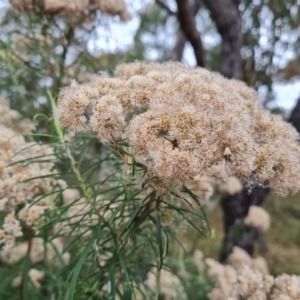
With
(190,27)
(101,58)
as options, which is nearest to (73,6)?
(101,58)

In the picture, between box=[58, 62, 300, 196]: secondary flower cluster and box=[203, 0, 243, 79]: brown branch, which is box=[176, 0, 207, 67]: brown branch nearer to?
box=[203, 0, 243, 79]: brown branch

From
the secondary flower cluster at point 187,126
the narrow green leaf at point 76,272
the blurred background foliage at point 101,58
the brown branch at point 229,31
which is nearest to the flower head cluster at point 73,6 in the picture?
the blurred background foliage at point 101,58

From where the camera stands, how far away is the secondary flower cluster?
0.74 metres

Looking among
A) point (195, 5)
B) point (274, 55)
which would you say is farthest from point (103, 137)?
point (274, 55)

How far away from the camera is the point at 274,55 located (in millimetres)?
3805

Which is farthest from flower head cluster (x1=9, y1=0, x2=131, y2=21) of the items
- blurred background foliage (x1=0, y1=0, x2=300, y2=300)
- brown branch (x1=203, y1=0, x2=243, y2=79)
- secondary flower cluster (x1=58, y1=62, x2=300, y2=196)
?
brown branch (x1=203, y1=0, x2=243, y2=79)

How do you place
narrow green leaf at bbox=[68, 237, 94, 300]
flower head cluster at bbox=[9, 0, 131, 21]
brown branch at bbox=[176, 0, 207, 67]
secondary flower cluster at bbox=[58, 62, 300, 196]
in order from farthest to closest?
brown branch at bbox=[176, 0, 207, 67] < flower head cluster at bbox=[9, 0, 131, 21] < narrow green leaf at bbox=[68, 237, 94, 300] < secondary flower cluster at bbox=[58, 62, 300, 196]

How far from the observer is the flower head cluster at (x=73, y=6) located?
59.2 inches

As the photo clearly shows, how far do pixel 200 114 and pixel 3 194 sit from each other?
503mm

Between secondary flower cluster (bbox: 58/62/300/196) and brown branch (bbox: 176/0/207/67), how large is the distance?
5.65ft

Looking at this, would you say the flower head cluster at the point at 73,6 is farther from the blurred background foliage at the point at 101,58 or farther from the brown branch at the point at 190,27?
the brown branch at the point at 190,27

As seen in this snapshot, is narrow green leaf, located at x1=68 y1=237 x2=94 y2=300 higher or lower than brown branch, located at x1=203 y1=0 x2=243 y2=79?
lower

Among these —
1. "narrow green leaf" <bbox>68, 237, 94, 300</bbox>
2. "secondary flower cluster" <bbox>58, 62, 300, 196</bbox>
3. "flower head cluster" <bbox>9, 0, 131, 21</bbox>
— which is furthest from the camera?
"flower head cluster" <bbox>9, 0, 131, 21</bbox>

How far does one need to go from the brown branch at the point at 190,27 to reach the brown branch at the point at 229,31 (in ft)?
0.40
